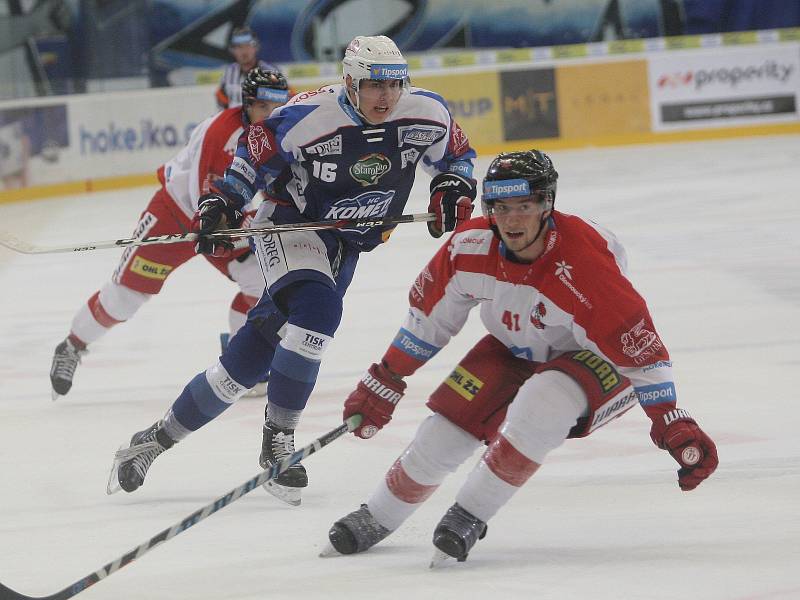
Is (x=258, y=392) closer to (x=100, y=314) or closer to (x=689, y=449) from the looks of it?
(x=100, y=314)

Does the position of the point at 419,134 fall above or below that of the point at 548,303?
above

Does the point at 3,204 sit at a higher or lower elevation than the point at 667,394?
lower

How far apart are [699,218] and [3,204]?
5.94 metres

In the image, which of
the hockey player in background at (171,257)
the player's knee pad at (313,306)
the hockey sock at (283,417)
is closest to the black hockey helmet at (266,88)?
the hockey player in background at (171,257)

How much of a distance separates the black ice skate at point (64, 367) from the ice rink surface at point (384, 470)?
0.24 ft

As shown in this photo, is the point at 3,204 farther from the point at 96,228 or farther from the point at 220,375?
the point at 220,375

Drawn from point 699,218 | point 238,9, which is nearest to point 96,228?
point 699,218

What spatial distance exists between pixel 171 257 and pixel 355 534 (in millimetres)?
1951

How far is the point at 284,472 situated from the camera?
3.21 m

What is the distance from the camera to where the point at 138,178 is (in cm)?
1175

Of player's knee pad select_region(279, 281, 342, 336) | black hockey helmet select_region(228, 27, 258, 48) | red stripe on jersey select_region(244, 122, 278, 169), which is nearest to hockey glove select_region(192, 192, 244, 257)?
red stripe on jersey select_region(244, 122, 278, 169)

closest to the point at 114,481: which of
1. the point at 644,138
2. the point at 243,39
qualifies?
the point at 243,39

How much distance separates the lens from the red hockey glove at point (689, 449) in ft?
8.39

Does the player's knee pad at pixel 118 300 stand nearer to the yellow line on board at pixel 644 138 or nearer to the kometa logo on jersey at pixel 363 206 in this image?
the kometa logo on jersey at pixel 363 206
